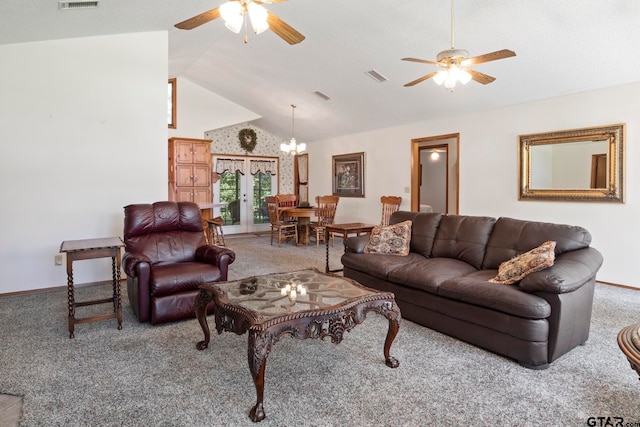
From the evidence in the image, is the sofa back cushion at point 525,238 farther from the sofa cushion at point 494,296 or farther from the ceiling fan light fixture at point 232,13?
the ceiling fan light fixture at point 232,13

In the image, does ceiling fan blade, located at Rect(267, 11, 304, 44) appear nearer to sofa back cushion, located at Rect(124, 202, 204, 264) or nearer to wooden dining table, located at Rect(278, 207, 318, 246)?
sofa back cushion, located at Rect(124, 202, 204, 264)

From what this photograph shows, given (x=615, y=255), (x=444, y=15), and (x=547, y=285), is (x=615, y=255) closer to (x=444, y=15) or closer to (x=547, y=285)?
(x=547, y=285)

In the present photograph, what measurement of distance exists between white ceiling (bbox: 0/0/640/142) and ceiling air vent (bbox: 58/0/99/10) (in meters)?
0.06

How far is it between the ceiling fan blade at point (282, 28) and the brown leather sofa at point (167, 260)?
1.98 m

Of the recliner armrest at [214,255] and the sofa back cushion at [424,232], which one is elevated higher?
the sofa back cushion at [424,232]

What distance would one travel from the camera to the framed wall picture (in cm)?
829

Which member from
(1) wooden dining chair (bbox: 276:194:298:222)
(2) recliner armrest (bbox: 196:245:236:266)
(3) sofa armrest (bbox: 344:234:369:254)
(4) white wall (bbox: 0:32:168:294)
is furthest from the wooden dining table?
(2) recliner armrest (bbox: 196:245:236:266)

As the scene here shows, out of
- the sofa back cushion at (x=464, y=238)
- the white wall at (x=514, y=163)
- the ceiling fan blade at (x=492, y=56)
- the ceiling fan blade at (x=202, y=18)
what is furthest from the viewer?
the white wall at (x=514, y=163)

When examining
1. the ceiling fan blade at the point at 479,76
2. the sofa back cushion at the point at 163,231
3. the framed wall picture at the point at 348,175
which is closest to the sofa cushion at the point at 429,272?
the ceiling fan blade at the point at 479,76

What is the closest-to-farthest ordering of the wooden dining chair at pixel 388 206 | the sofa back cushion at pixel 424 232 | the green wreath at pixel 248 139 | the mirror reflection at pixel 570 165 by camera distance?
the sofa back cushion at pixel 424 232, the mirror reflection at pixel 570 165, the wooden dining chair at pixel 388 206, the green wreath at pixel 248 139

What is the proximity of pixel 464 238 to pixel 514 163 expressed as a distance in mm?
2386

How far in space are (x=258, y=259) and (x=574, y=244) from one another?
445 centimetres

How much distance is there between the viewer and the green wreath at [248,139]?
953cm

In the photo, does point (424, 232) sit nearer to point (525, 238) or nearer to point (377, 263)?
point (377, 263)
